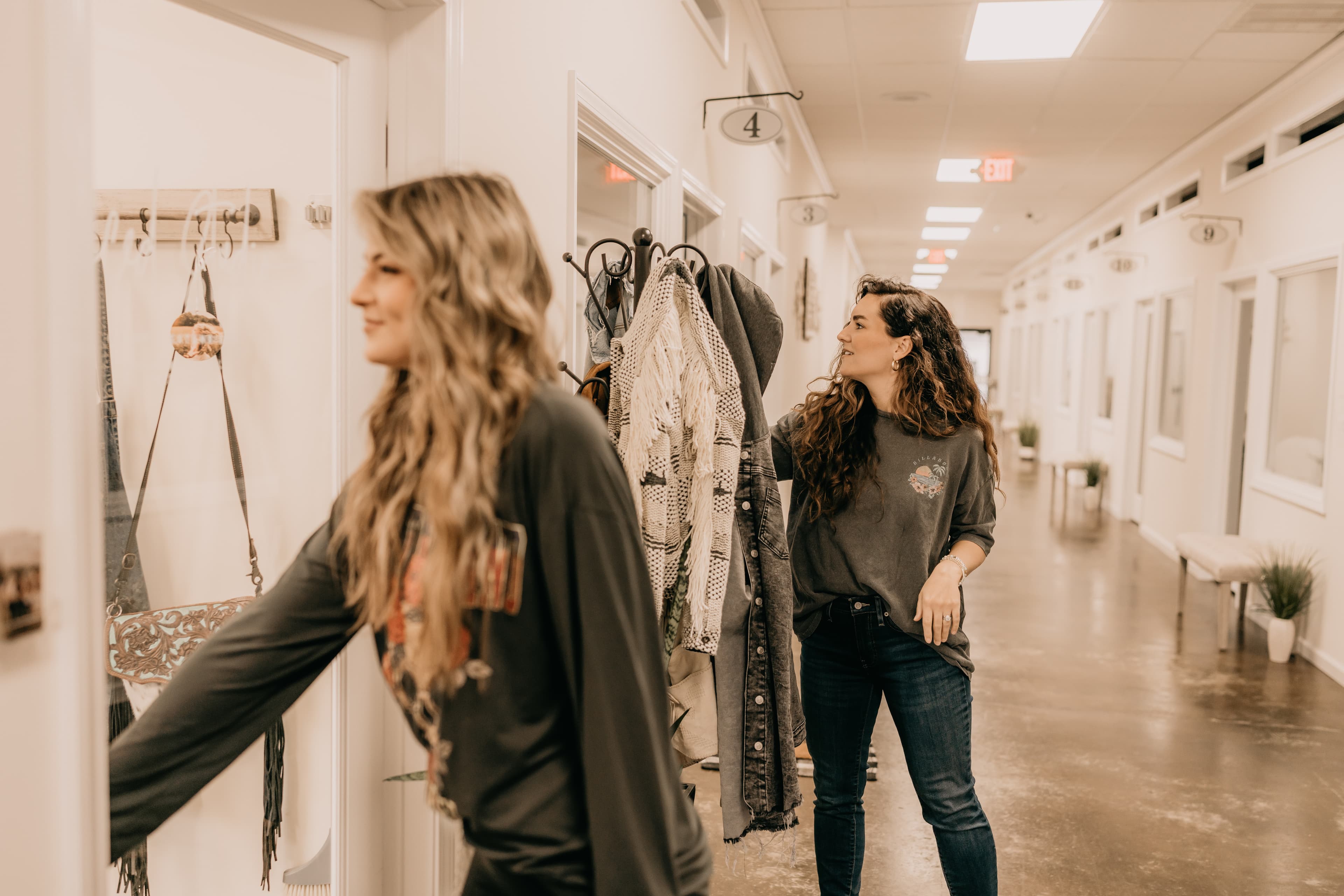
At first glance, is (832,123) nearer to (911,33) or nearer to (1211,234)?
(911,33)

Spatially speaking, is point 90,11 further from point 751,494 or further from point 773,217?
point 773,217

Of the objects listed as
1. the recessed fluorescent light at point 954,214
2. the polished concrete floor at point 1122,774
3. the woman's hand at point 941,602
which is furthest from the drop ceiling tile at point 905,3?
the recessed fluorescent light at point 954,214

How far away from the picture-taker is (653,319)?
1962 millimetres

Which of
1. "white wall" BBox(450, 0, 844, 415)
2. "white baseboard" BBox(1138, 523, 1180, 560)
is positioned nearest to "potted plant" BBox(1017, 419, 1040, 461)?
"white baseboard" BBox(1138, 523, 1180, 560)

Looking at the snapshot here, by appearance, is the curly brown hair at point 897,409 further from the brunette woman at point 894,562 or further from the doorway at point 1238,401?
the doorway at point 1238,401

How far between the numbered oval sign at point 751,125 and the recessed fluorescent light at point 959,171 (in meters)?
4.42

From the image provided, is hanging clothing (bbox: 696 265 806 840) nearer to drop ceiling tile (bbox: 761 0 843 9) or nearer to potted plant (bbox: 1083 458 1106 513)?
drop ceiling tile (bbox: 761 0 843 9)

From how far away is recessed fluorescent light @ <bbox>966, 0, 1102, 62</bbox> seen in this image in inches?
193

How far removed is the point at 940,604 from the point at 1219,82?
5.57m

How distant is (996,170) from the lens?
794 cm

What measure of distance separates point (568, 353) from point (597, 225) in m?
0.62

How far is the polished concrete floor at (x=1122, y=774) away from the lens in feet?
9.64

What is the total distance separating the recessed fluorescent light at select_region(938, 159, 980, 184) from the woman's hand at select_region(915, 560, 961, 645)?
682cm

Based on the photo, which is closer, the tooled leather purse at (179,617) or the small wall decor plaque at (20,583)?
the small wall decor plaque at (20,583)
